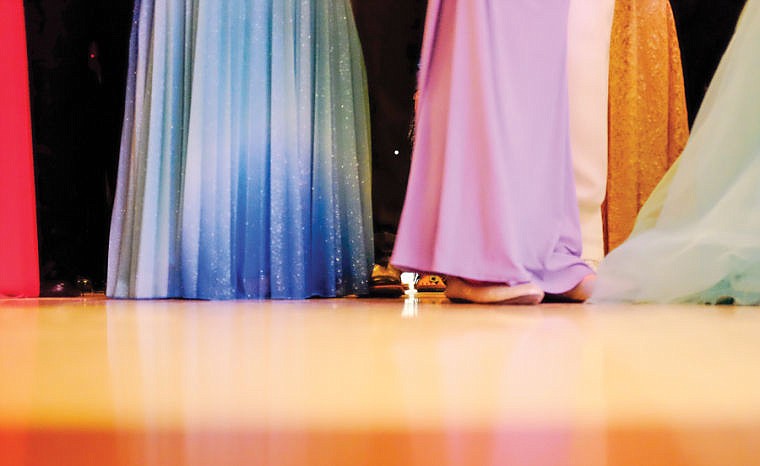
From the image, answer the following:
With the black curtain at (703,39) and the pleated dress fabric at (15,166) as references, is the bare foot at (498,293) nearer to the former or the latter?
the pleated dress fabric at (15,166)

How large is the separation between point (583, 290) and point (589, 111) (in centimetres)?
45

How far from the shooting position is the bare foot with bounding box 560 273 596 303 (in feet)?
3.69

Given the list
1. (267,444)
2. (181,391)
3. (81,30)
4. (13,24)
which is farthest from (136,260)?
(267,444)

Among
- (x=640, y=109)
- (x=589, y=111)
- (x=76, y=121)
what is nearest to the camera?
(x=589, y=111)

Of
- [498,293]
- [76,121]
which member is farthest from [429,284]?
[76,121]

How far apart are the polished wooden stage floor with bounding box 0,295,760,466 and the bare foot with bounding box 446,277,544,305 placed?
459mm

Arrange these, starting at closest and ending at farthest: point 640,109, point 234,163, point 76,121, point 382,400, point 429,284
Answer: point 382,400 < point 234,163 < point 640,109 < point 76,121 < point 429,284

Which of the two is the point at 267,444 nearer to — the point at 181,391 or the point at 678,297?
the point at 181,391

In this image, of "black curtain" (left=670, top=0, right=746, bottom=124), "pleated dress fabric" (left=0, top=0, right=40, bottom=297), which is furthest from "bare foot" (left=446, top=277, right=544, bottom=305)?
"black curtain" (left=670, top=0, right=746, bottom=124)

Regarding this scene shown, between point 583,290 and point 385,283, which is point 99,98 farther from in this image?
point 583,290

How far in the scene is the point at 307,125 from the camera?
5.50 feet

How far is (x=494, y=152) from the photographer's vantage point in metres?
1.06

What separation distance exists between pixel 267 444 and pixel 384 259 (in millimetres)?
1933

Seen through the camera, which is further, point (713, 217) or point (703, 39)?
point (703, 39)
